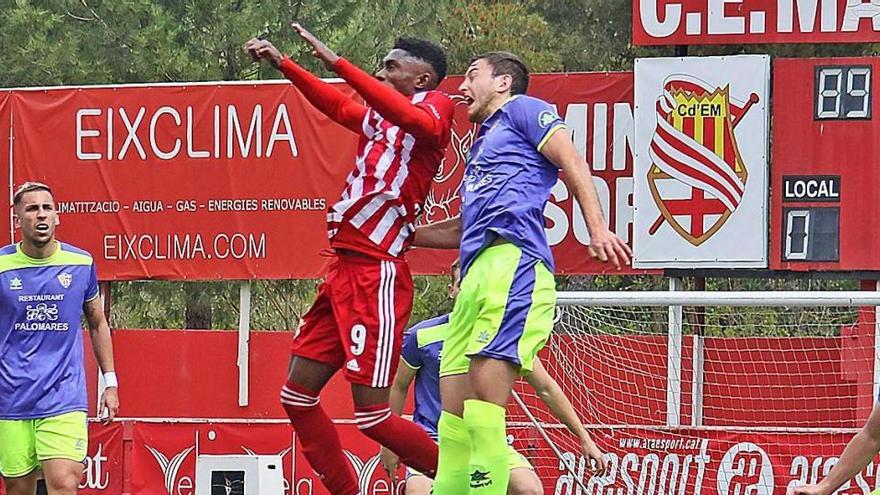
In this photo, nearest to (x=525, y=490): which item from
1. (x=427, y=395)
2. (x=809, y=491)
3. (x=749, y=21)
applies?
(x=427, y=395)

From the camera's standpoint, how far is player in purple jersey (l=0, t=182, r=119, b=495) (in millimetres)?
8906

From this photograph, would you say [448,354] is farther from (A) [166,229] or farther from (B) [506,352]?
(A) [166,229]

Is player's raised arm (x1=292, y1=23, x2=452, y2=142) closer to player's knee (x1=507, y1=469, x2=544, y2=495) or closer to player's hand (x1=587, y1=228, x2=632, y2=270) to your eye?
player's hand (x1=587, y1=228, x2=632, y2=270)

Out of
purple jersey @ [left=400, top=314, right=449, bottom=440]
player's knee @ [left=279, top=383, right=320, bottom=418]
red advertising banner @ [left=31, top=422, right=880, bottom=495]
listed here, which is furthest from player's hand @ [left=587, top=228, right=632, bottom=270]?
red advertising banner @ [left=31, top=422, right=880, bottom=495]

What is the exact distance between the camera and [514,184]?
6.32 meters

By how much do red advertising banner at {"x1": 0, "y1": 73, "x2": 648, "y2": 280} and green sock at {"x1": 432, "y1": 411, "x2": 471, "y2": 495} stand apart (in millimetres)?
7260

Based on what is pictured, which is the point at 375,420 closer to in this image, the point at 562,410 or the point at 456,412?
the point at 456,412

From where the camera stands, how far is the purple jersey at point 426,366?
800 centimetres

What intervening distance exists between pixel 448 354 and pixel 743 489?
6569 millimetres

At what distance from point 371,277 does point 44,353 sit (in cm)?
288

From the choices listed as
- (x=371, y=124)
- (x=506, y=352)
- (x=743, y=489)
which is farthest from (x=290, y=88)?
(x=506, y=352)

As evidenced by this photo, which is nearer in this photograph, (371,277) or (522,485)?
(371,277)

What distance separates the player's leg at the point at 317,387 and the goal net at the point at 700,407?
5080mm

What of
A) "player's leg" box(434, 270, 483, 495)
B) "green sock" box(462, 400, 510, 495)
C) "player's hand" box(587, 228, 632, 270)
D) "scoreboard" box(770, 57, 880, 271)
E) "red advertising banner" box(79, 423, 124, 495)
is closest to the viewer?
"player's hand" box(587, 228, 632, 270)
